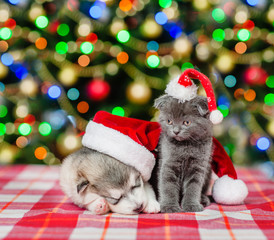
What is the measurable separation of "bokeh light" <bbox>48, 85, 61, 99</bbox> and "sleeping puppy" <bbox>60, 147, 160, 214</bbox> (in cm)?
133

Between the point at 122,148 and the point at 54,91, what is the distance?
1.46m

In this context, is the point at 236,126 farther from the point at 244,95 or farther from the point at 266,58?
the point at 266,58

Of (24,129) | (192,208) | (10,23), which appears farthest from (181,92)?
(10,23)

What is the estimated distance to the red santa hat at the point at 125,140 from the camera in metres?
1.63

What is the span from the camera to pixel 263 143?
3037mm

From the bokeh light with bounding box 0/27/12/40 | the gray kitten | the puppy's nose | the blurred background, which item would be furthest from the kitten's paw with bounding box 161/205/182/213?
the bokeh light with bounding box 0/27/12/40

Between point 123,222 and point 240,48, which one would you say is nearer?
point 123,222

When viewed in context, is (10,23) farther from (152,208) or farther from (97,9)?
(152,208)

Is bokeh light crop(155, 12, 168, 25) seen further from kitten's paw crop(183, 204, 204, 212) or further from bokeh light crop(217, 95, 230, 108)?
kitten's paw crop(183, 204, 204, 212)

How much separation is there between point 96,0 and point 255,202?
6.18ft

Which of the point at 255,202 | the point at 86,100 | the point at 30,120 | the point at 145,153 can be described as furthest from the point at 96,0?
the point at 255,202

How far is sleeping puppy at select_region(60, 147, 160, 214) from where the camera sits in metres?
1.53

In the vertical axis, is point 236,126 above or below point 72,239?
above

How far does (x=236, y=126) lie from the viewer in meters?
3.02
